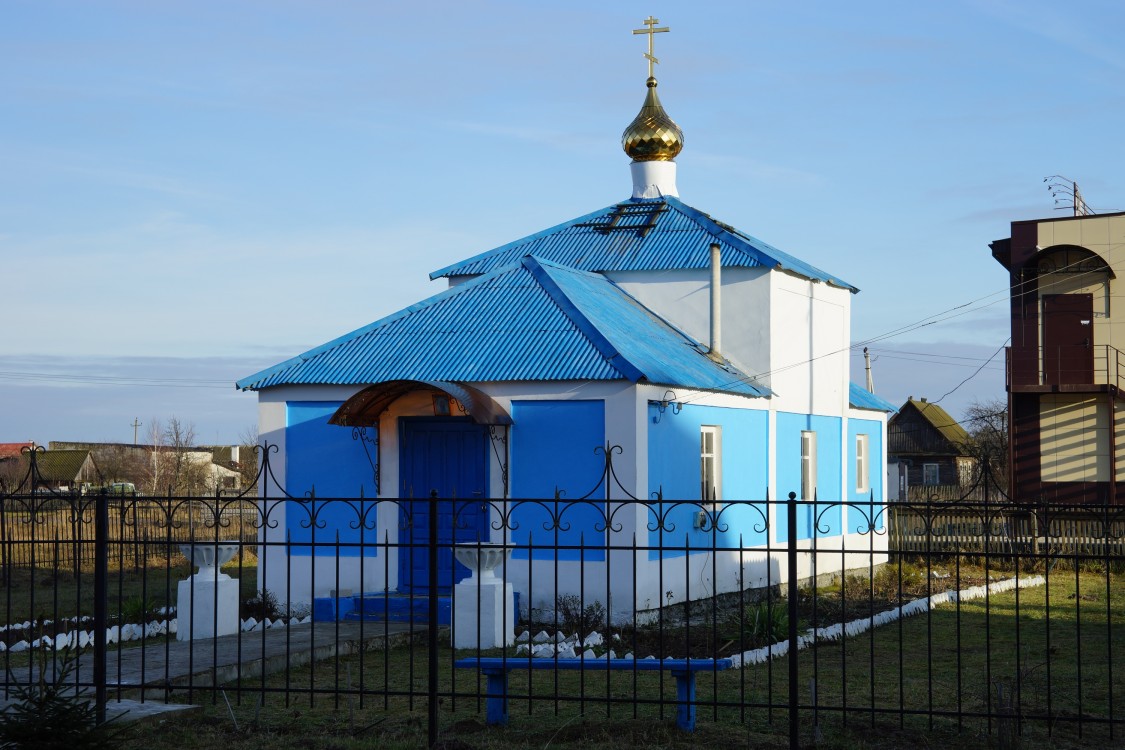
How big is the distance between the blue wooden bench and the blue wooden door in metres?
6.52

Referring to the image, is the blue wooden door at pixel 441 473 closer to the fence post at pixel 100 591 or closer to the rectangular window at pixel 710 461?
the rectangular window at pixel 710 461

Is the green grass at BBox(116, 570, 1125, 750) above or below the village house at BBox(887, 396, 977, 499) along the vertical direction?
below

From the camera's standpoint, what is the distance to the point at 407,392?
597 inches

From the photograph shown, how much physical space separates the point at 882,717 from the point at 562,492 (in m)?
6.35

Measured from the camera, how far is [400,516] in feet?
51.4

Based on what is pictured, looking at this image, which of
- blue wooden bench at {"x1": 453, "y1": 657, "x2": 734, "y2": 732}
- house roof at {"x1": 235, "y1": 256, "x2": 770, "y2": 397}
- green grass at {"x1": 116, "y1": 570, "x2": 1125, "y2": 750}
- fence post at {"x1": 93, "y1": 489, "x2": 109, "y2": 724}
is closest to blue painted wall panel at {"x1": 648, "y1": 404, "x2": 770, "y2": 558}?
house roof at {"x1": 235, "y1": 256, "x2": 770, "y2": 397}

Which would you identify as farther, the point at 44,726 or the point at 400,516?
the point at 400,516

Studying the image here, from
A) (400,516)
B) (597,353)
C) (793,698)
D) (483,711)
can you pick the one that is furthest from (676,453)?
(793,698)

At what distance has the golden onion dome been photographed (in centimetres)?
2139

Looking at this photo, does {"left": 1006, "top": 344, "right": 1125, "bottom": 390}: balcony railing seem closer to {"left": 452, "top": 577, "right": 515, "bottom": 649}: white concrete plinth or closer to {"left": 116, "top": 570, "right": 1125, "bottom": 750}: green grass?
{"left": 116, "top": 570, "right": 1125, "bottom": 750}: green grass

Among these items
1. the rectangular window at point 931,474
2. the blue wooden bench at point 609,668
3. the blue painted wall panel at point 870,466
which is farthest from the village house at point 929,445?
the blue wooden bench at point 609,668

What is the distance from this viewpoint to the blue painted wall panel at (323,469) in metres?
15.7

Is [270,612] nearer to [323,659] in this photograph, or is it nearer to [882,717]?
[323,659]

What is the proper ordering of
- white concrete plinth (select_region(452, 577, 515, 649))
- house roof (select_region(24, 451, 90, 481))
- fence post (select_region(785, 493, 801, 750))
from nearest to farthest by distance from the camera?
fence post (select_region(785, 493, 801, 750)) → white concrete plinth (select_region(452, 577, 515, 649)) → house roof (select_region(24, 451, 90, 481))
